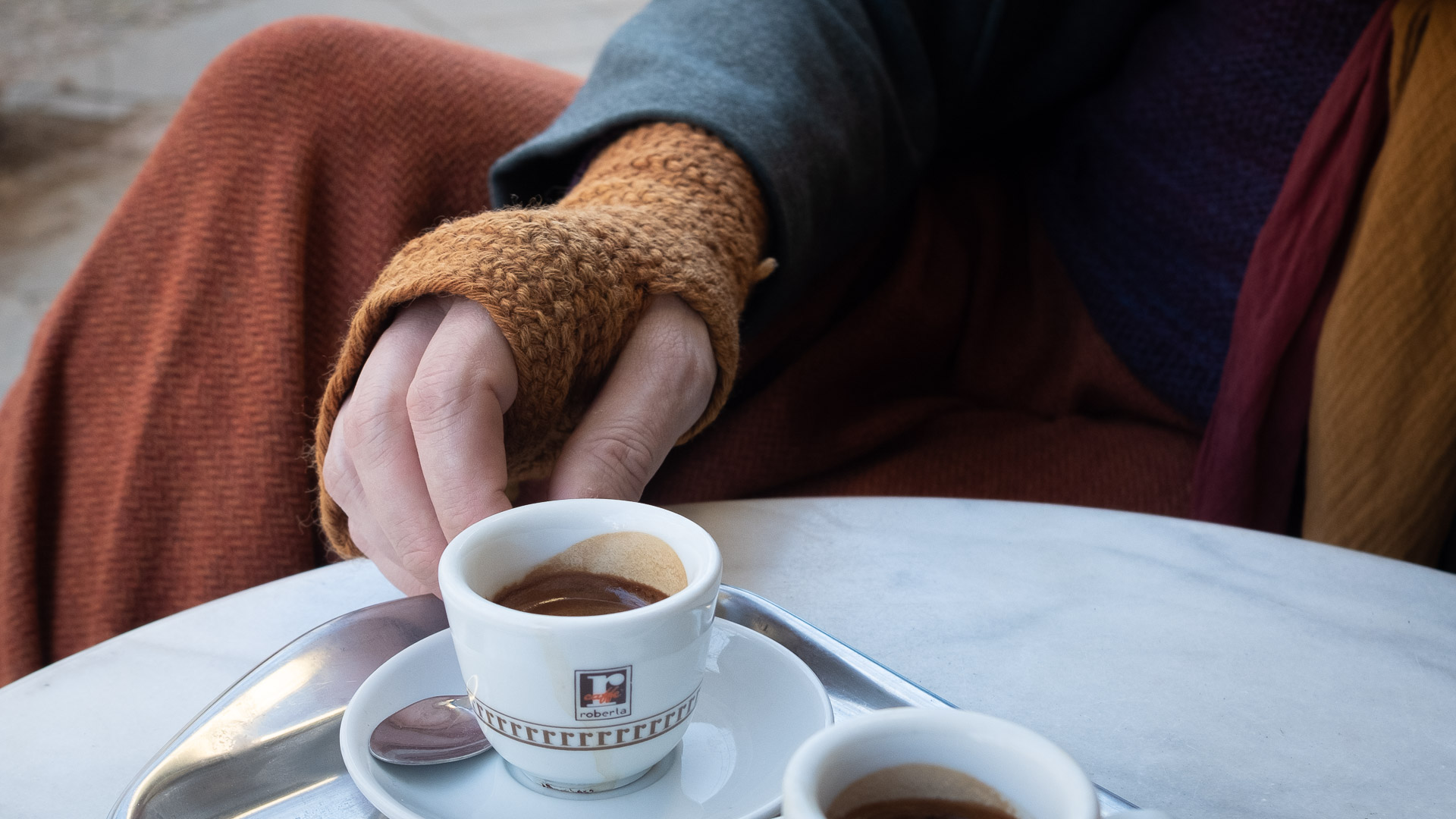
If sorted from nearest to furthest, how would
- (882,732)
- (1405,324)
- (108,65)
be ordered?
1. (882,732)
2. (1405,324)
3. (108,65)

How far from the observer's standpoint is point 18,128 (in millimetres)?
2998

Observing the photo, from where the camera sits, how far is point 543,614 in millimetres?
385

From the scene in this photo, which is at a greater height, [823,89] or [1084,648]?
[823,89]

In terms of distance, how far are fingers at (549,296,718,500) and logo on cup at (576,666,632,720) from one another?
14 centimetres

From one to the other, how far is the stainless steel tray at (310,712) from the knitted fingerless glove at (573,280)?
11 cm

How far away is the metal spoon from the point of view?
0.39m

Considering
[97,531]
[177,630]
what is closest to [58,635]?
[97,531]

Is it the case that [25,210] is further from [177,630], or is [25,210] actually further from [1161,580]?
[1161,580]

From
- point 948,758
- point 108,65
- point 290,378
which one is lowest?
point 108,65

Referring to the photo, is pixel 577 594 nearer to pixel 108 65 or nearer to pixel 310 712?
pixel 310 712

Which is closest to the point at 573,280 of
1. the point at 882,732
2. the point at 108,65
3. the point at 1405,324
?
the point at 882,732

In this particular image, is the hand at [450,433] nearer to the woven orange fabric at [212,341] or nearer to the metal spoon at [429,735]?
the metal spoon at [429,735]

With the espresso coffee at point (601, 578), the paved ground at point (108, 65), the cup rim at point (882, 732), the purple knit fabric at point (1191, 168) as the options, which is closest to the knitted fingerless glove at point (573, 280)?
the espresso coffee at point (601, 578)

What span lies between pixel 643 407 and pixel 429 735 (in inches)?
7.5
